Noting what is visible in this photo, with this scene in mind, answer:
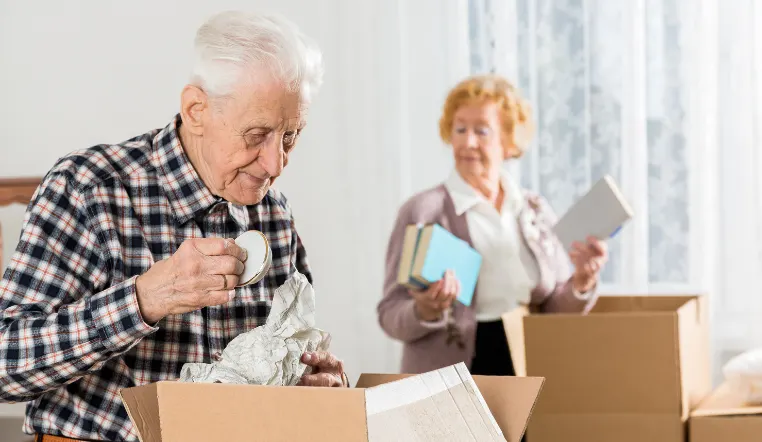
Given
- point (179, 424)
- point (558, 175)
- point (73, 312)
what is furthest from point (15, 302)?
point (558, 175)

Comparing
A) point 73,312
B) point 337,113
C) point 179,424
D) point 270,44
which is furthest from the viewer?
point 337,113

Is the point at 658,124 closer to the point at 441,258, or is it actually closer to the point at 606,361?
the point at 441,258

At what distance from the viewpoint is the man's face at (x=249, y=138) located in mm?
1208

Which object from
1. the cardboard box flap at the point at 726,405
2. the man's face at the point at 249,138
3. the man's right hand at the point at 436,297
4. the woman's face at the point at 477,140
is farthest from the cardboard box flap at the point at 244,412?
the woman's face at the point at 477,140

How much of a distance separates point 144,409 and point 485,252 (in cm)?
151

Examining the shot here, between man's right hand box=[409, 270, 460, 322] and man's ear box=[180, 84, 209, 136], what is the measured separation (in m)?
0.98

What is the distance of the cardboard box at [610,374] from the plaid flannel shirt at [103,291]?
0.68 meters

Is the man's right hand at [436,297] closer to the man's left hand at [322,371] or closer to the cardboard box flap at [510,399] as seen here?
the man's left hand at [322,371]

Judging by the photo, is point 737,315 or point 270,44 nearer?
point 270,44

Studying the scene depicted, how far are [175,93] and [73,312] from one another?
2.36m

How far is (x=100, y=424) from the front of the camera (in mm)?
1185

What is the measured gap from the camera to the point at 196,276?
40.7 inches

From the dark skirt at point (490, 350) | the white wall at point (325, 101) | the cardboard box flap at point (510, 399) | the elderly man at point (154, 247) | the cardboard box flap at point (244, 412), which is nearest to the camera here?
the cardboard box flap at point (244, 412)

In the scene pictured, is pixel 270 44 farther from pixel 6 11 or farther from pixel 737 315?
pixel 6 11
